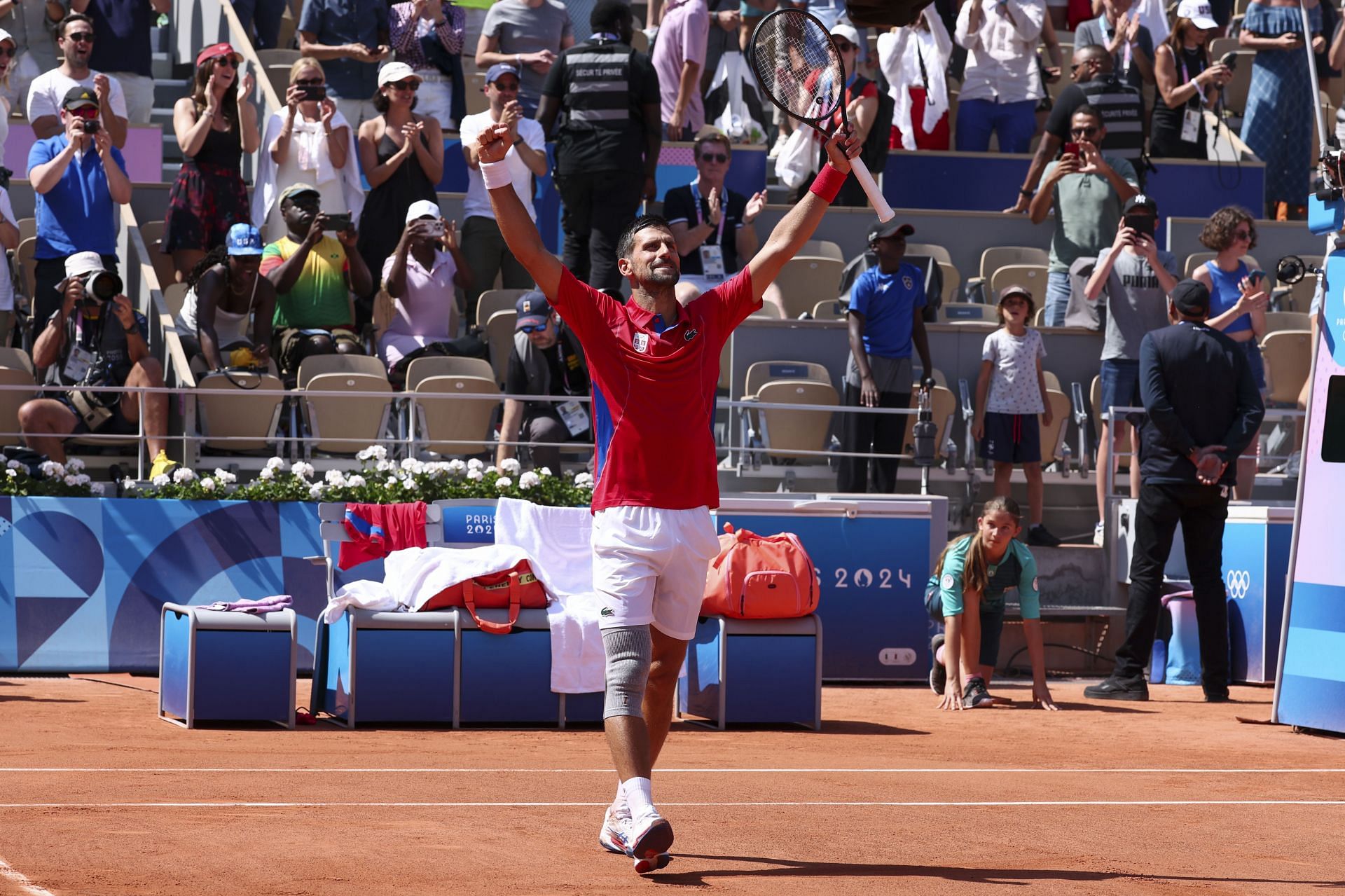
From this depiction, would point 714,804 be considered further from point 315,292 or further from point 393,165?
point 393,165

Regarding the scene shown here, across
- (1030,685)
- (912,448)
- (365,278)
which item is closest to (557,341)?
(365,278)

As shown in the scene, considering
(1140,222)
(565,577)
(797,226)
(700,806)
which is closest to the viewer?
(797,226)

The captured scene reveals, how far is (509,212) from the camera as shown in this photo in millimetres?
6531

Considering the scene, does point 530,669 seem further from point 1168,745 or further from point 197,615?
point 1168,745

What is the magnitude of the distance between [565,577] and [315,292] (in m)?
4.67

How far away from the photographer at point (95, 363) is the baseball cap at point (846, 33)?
6515 mm

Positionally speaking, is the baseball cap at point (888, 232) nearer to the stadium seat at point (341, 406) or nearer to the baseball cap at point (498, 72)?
the baseball cap at point (498, 72)

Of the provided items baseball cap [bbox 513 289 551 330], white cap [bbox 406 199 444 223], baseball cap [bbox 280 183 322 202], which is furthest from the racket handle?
baseball cap [bbox 280 183 322 202]

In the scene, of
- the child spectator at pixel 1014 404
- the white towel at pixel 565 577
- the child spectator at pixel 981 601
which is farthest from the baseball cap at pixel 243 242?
the child spectator at pixel 981 601

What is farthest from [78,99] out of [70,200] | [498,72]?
[498,72]

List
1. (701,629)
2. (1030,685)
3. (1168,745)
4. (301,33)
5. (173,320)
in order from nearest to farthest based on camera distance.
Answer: (1168,745) < (701,629) < (1030,685) < (173,320) < (301,33)

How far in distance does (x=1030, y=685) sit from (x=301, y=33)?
9.06 meters

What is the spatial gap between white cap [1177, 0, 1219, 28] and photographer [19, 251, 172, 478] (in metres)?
11.3

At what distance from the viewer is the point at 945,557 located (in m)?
11.7
